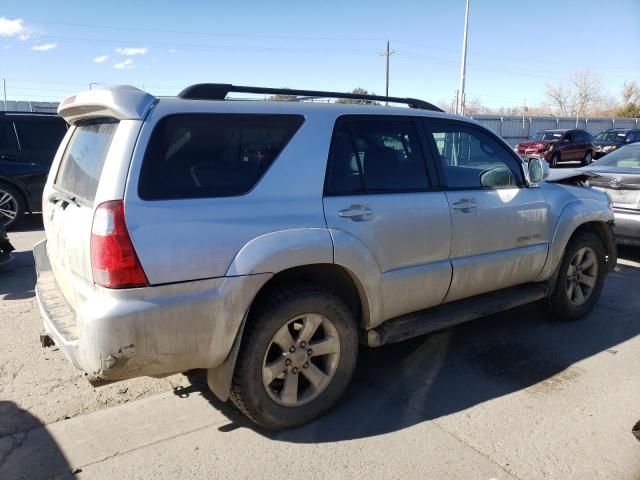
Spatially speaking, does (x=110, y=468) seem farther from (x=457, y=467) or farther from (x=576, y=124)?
(x=576, y=124)

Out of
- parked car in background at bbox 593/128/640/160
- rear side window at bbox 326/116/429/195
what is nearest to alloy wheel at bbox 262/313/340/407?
rear side window at bbox 326/116/429/195

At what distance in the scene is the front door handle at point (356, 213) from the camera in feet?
10.3

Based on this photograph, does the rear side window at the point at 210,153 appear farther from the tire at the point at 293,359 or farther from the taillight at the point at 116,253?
the tire at the point at 293,359

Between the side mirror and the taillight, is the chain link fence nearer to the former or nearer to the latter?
the side mirror

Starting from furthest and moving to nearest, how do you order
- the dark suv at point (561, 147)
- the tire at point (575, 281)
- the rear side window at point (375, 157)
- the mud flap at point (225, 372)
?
the dark suv at point (561, 147), the tire at point (575, 281), the rear side window at point (375, 157), the mud flap at point (225, 372)

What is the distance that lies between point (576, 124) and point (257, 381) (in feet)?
141

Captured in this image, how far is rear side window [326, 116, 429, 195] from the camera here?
3.24 metres

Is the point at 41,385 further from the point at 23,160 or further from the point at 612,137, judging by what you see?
the point at 612,137

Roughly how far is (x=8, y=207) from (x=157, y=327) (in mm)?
7937

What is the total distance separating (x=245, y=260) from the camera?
8.92 feet

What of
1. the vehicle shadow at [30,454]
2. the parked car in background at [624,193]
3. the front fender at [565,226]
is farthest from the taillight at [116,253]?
the parked car in background at [624,193]

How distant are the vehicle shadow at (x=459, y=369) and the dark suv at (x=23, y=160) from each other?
702 centimetres

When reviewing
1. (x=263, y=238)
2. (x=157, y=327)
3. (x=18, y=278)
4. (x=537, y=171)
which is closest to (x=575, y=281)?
(x=537, y=171)

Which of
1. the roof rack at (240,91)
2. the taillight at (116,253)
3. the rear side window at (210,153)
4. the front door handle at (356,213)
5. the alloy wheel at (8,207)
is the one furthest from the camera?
the alloy wheel at (8,207)
